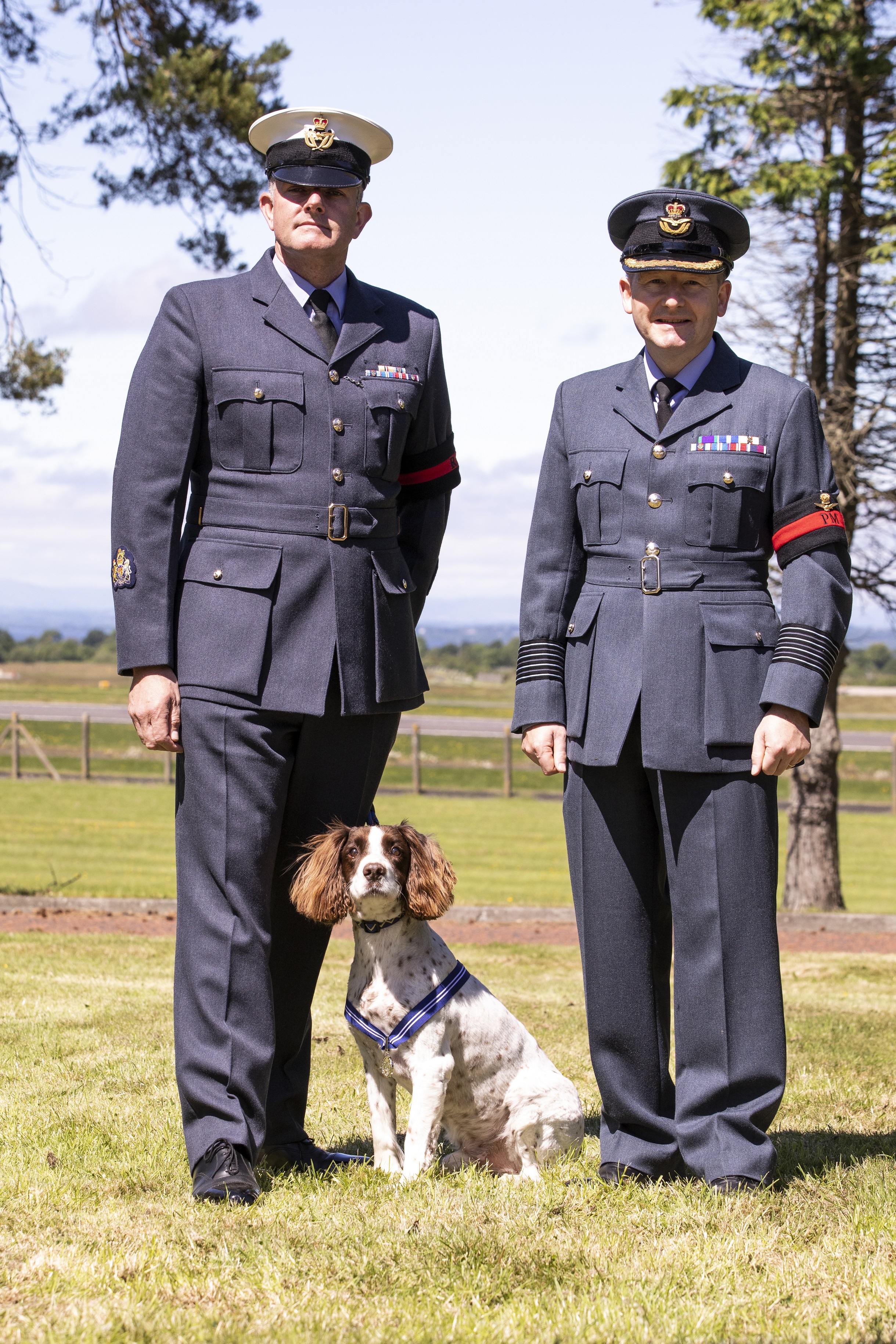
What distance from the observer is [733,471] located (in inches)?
Result: 158

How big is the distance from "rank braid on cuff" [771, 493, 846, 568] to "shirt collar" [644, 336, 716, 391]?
46cm

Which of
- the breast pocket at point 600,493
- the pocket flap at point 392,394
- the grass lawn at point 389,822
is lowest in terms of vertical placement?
the grass lawn at point 389,822

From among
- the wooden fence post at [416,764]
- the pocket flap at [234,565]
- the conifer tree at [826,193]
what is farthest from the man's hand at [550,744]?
the wooden fence post at [416,764]

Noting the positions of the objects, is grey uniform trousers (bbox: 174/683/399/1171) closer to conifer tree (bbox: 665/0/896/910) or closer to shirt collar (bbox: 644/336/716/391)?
shirt collar (bbox: 644/336/716/391)

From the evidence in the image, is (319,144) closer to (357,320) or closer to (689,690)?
(357,320)

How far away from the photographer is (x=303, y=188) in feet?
13.2

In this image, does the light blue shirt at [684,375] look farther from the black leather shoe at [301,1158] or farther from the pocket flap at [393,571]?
the black leather shoe at [301,1158]

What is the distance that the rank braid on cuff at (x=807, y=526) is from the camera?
399cm

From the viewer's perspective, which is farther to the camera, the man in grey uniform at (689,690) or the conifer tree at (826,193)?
the conifer tree at (826,193)

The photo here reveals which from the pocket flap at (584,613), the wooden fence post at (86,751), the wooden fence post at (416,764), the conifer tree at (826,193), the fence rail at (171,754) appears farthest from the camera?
the wooden fence post at (86,751)

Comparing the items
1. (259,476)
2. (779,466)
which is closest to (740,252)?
(779,466)

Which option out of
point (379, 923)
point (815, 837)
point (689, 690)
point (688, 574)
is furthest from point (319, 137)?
point (815, 837)

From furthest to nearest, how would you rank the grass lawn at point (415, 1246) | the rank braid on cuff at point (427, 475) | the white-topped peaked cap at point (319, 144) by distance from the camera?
the rank braid on cuff at point (427, 475) → the white-topped peaked cap at point (319, 144) → the grass lawn at point (415, 1246)

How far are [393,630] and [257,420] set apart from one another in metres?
0.70
